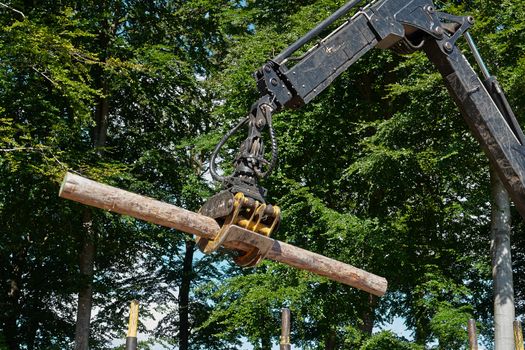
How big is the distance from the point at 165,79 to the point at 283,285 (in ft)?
19.0

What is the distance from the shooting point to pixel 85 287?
1708cm

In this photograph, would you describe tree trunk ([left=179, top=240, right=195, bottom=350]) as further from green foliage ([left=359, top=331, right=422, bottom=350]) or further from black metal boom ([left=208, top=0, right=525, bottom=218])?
black metal boom ([left=208, top=0, right=525, bottom=218])

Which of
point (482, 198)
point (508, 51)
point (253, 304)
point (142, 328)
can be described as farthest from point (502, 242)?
point (142, 328)

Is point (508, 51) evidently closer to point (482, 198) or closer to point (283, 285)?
point (482, 198)

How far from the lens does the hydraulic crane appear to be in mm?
4102

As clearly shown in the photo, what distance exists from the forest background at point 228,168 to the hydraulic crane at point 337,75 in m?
7.21

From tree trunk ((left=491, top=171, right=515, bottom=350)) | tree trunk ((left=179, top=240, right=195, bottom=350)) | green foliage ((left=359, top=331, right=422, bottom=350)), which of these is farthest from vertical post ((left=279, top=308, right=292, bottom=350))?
tree trunk ((left=179, top=240, right=195, bottom=350))

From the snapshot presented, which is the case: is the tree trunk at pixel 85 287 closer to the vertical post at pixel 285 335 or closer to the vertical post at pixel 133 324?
the vertical post at pixel 285 335

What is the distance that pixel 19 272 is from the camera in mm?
19828

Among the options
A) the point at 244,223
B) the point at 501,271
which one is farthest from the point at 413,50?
the point at 501,271

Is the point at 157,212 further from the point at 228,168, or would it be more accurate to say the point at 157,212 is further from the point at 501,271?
the point at 228,168

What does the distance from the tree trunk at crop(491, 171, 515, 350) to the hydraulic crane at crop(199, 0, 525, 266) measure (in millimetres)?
7938

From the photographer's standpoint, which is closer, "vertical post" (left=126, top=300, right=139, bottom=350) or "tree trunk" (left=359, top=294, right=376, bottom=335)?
"vertical post" (left=126, top=300, right=139, bottom=350)

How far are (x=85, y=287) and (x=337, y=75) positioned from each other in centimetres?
1313
